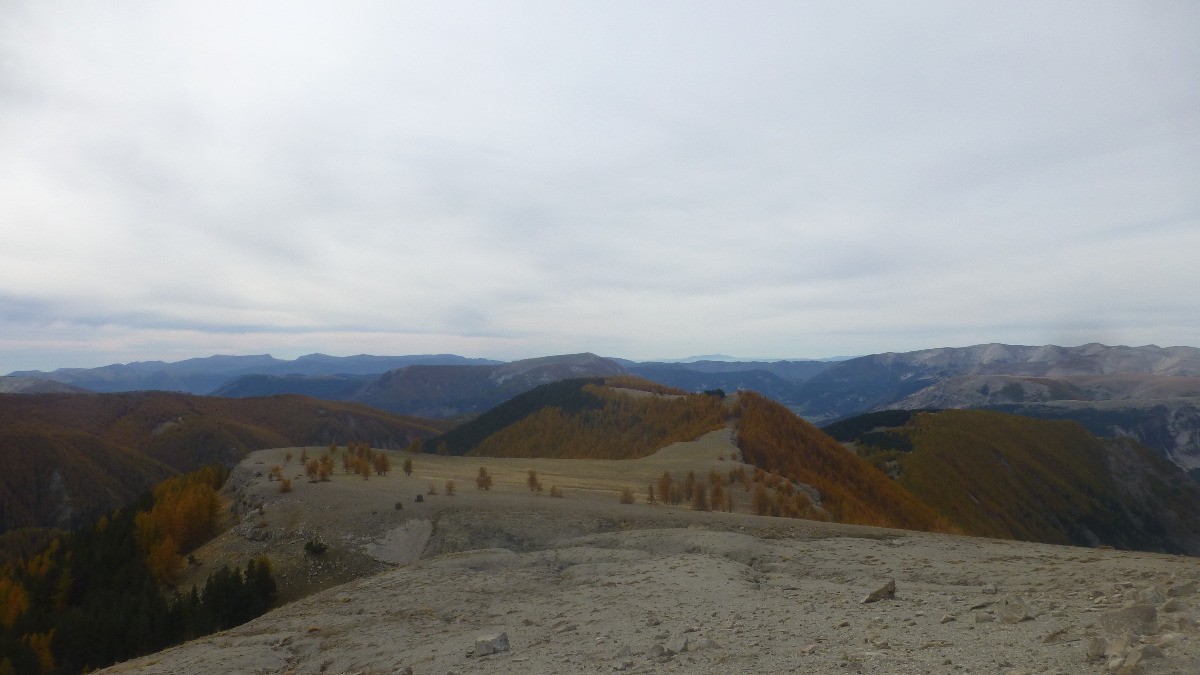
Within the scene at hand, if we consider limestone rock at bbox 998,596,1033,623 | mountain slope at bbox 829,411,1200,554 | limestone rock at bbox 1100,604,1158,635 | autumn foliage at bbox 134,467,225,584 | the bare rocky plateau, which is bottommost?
mountain slope at bbox 829,411,1200,554

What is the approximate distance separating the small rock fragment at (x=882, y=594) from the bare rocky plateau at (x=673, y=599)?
0.03 meters

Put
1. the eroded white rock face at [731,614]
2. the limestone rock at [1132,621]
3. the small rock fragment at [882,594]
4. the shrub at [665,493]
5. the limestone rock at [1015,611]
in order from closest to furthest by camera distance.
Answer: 1. the limestone rock at [1132,621]
2. the eroded white rock face at [731,614]
3. the limestone rock at [1015,611]
4. the small rock fragment at [882,594]
5. the shrub at [665,493]

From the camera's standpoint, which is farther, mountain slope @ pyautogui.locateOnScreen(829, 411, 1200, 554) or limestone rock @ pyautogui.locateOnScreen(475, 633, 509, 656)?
mountain slope @ pyautogui.locateOnScreen(829, 411, 1200, 554)

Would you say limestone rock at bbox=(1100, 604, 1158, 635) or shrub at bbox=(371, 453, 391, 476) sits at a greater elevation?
limestone rock at bbox=(1100, 604, 1158, 635)

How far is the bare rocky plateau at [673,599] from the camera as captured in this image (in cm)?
852

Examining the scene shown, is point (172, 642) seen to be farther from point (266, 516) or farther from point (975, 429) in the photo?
point (975, 429)

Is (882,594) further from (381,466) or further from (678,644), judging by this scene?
(381,466)

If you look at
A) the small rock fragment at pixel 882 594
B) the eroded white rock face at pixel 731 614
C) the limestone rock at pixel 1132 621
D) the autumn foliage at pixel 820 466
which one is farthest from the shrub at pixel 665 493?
the limestone rock at pixel 1132 621

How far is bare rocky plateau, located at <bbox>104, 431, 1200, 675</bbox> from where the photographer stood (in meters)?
8.52

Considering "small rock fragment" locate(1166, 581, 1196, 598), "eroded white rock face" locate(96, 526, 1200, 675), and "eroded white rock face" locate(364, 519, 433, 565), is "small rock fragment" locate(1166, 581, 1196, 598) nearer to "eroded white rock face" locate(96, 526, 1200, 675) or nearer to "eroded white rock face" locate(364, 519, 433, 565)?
"eroded white rock face" locate(96, 526, 1200, 675)

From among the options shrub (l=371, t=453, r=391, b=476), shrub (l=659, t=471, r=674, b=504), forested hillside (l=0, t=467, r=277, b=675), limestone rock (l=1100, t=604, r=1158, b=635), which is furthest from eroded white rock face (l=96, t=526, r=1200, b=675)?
shrub (l=371, t=453, r=391, b=476)

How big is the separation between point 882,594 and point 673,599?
14.9 feet

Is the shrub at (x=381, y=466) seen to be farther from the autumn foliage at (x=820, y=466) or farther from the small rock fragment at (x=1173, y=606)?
the small rock fragment at (x=1173, y=606)

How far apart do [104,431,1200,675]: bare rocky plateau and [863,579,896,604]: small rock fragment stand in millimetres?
29
